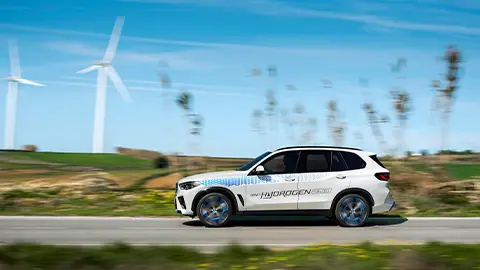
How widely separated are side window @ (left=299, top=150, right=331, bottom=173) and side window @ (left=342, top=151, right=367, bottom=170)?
38 cm

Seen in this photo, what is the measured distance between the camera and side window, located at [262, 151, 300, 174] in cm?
1550

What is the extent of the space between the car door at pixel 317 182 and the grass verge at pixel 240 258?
532 cm

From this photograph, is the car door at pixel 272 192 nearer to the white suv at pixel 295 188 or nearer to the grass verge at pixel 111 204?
the white suv at pixel 295 188

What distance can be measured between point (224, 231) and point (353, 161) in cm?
341

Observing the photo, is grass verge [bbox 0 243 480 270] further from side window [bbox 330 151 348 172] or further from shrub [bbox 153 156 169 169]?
shrub [bbox 153 156 169 169]

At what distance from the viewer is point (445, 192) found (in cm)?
2161

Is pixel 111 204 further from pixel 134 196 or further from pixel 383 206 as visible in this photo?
pixel 383 206

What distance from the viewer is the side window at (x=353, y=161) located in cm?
1567

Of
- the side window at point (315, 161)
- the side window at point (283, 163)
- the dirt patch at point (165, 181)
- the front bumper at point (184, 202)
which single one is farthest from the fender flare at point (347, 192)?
the dirt patch at point (165, 181)

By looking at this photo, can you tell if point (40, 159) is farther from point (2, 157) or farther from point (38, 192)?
point (38, 192)

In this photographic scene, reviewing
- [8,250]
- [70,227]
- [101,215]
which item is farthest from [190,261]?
[101,215]

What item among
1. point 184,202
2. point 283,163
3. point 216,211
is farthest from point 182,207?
point 283,163

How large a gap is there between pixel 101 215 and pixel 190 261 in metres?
9.57

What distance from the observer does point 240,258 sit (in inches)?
363
